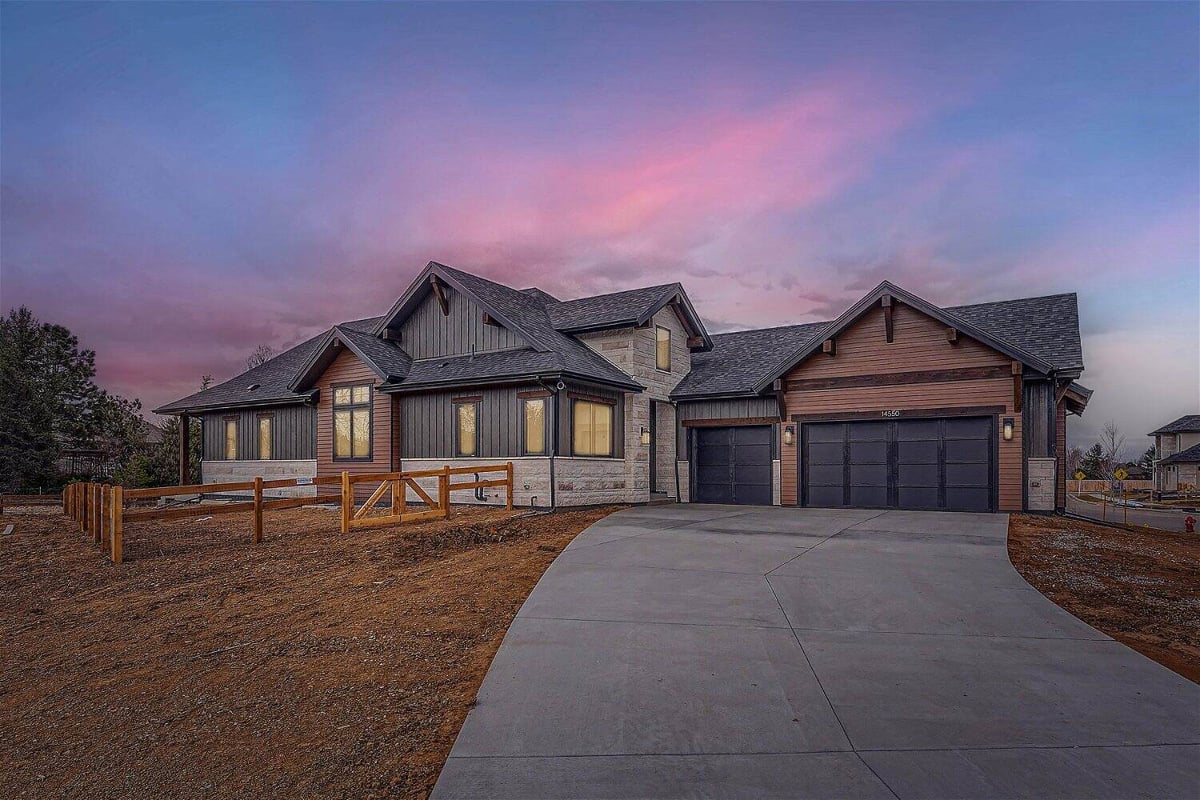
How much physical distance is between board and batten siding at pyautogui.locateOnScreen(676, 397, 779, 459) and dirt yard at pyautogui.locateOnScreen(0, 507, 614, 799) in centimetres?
964

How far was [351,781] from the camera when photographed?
12.3 feet

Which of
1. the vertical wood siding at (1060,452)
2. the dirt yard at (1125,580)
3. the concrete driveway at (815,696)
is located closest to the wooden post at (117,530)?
the concrete driveway at (815,696)

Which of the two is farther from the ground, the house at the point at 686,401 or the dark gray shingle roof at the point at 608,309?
the dark gray shingle roof at the point at 608,309

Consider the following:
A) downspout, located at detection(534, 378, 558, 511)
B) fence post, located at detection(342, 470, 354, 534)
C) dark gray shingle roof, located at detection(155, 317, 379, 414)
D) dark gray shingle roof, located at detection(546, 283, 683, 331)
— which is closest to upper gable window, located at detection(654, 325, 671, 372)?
dark gray shingle roof, located at detection(546, 283, 683, 331)

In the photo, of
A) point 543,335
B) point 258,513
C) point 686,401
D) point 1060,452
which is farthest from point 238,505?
point 1060,452

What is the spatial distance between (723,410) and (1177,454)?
50.1 m

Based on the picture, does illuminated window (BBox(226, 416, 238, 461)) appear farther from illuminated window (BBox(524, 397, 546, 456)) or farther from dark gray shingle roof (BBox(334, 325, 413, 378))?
illuminated window (BBox(524, 397, 546, 456))

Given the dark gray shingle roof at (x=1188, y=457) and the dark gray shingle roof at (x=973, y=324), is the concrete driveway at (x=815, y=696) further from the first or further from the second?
the dark gray shingle roof at (x=1188, y=457)

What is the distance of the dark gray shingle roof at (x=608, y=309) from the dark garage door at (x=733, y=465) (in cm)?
425

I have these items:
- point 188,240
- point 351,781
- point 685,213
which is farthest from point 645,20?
point 188,240

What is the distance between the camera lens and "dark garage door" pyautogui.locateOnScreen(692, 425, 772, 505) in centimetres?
1911

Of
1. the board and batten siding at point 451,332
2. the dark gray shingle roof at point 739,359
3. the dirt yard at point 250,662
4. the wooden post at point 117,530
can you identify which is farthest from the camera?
the dark gray shingle roof at point 739,359

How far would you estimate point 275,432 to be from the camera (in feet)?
74.2

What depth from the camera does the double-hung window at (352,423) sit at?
19.5m
